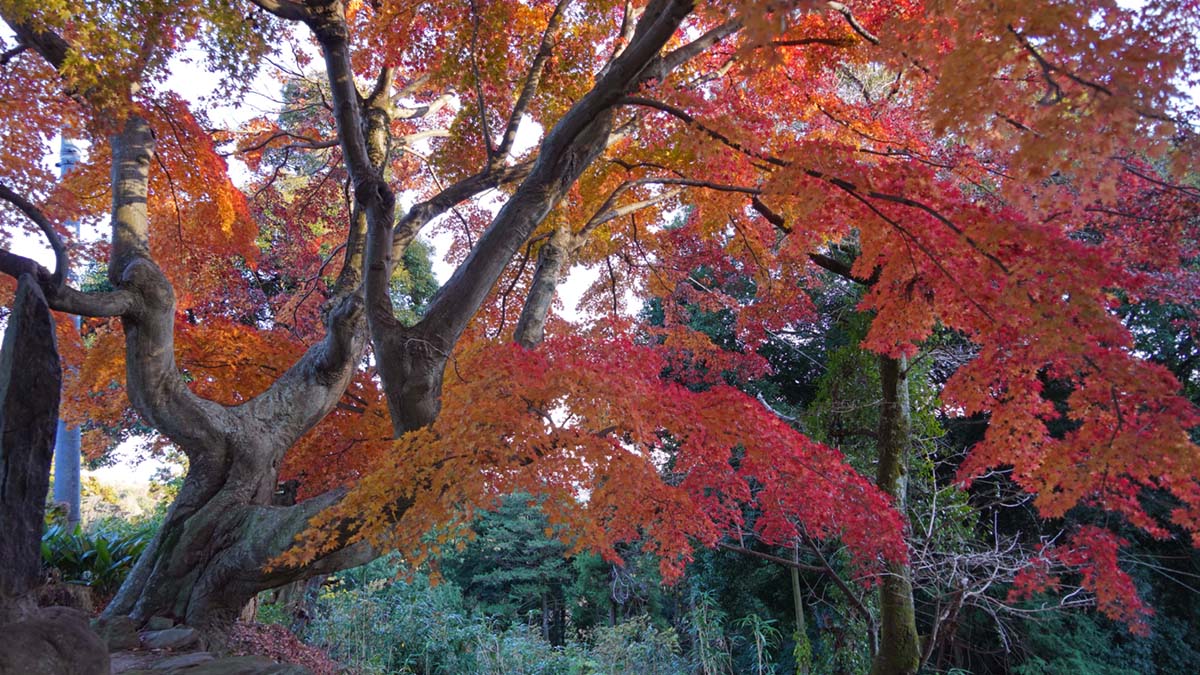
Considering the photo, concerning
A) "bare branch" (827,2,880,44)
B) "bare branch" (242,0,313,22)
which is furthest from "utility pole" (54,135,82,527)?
"bare branch" (827,2,880,44)

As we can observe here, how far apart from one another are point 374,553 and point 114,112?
3526 millimetres

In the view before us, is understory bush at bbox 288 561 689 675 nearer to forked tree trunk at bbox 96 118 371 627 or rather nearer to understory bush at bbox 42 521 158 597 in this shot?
understory bush at bbox 42 521 158 597

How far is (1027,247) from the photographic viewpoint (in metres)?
2.69

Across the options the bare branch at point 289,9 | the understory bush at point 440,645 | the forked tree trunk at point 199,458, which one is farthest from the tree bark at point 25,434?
the understory bush at point 440,645

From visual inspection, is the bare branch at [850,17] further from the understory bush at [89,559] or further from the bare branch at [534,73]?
the understory bush at [89,559]

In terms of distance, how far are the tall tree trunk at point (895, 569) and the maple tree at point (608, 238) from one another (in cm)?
31

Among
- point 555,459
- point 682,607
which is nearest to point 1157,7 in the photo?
point 555,459

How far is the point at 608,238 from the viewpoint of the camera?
264 inches

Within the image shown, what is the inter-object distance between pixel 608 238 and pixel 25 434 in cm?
498

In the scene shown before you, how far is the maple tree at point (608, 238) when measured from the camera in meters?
2.39

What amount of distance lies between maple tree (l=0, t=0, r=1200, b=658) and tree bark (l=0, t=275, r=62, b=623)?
1.52 ft

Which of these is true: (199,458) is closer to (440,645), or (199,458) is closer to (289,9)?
(289,9)

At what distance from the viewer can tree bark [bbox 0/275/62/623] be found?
8.92 ft

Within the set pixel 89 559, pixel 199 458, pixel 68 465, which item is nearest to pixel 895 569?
pixel 199 458
